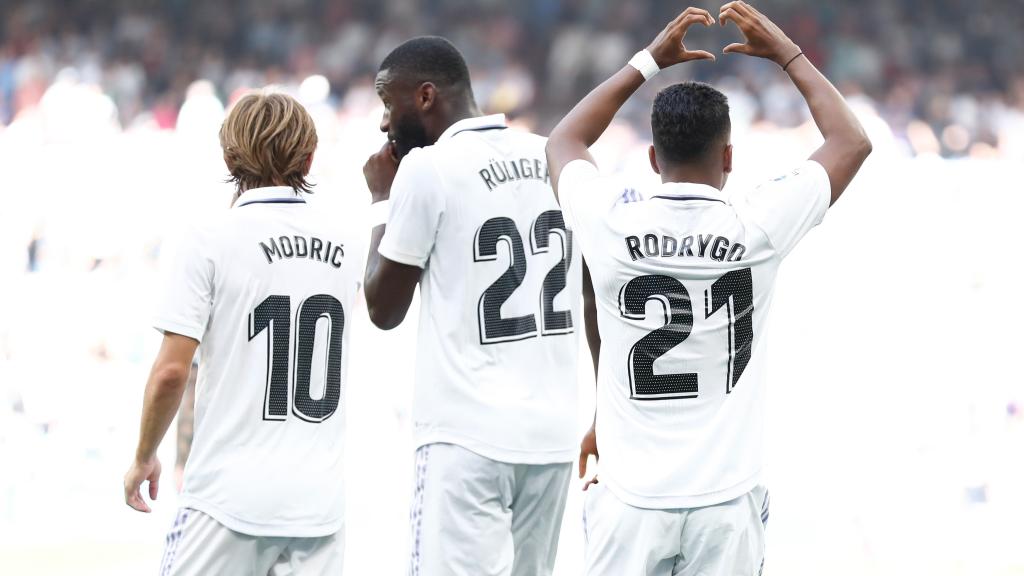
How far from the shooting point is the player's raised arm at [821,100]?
220cm

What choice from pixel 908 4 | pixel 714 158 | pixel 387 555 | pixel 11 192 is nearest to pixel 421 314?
pixel 714 158

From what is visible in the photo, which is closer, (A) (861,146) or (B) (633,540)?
(B) (633,540)

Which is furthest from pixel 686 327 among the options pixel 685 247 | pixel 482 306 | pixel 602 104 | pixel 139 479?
pixel 139 479

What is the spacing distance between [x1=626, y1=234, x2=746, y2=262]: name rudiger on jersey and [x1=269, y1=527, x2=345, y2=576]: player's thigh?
82 centimetres

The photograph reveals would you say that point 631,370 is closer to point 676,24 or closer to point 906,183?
point 676,24

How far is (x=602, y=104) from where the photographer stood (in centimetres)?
229

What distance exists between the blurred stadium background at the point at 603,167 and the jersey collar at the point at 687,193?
132 inches

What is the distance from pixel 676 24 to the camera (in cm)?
225

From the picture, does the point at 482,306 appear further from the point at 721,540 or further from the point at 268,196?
the point at 721,540

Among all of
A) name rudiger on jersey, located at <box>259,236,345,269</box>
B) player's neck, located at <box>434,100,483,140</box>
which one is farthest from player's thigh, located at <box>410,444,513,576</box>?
player's neck, located at <box>434,100,483,140</box>

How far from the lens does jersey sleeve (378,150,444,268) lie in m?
2.54

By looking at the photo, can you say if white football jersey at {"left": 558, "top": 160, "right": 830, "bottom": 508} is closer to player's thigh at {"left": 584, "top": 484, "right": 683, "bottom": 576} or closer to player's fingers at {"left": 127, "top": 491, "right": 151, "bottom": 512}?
player's thigh at {"left": 584, "top": 484, "right": 683, "bottom": 576}

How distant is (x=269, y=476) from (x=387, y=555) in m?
3.24

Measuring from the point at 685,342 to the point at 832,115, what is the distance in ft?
1.65
